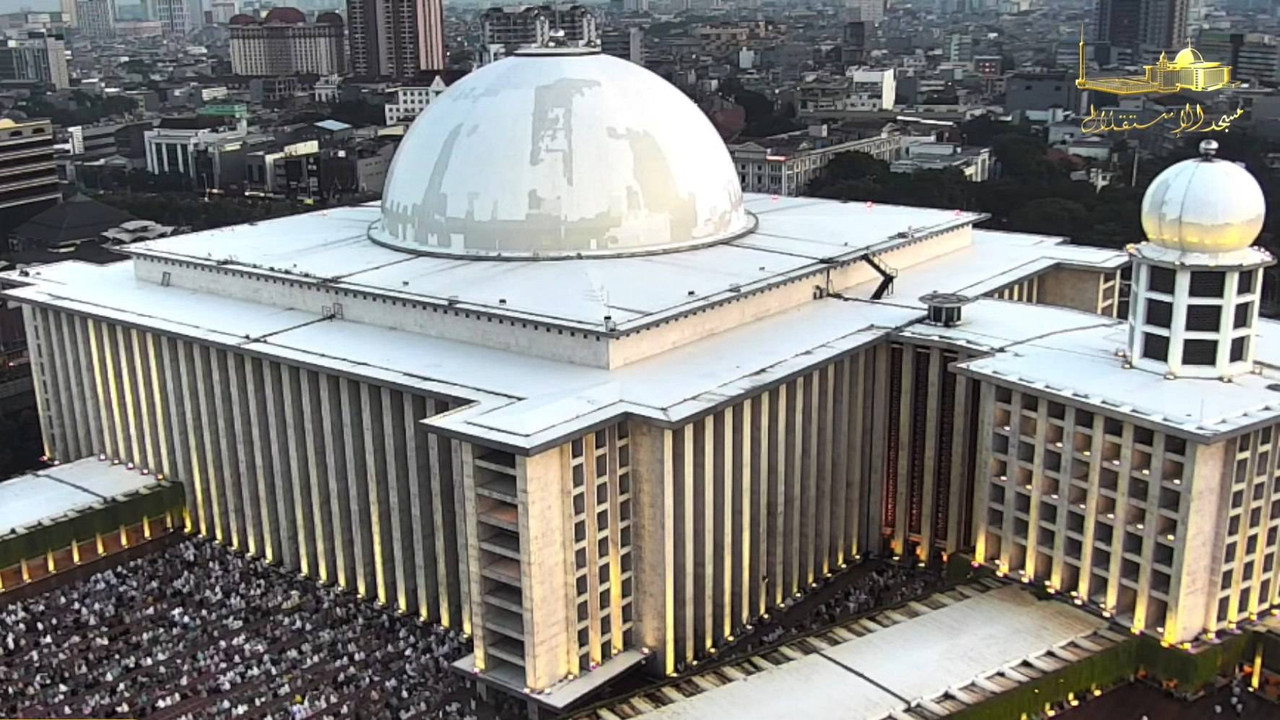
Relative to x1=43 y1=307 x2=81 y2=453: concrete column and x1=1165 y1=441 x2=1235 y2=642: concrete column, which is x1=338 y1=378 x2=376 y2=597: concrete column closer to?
x1=43 y1=307 x2=81 y2=453: concrete column

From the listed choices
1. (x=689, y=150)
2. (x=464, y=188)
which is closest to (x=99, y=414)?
(x=464, y=188)

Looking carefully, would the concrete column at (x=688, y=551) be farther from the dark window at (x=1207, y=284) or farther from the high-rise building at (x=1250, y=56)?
the high-rise building at (x=1250, y=56)

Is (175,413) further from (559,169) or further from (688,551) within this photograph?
(688,551)

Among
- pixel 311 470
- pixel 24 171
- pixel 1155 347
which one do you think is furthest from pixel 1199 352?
pixel 24 171

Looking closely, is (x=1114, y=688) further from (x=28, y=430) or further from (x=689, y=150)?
(x=28, y=430)

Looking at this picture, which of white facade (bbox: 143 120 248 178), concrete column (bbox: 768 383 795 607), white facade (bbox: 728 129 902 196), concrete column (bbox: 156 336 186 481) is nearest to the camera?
concrete column (bbox: 768 383 795 607)

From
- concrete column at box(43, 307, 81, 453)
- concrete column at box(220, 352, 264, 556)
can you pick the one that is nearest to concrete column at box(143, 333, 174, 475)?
concrete column at box(220, 352, 264, 556)
